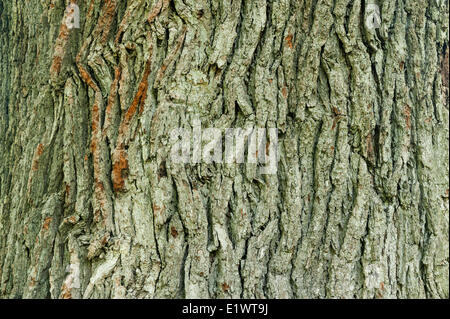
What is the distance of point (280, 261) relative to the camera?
2113mm

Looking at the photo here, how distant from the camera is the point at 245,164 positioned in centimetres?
214

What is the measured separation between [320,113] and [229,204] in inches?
23.5

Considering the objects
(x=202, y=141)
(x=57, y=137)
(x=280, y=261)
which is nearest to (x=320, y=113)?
(x=202, y=141)

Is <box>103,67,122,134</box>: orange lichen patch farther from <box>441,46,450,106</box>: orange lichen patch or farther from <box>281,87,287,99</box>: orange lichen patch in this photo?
<box>441,46,450,106</box>: orange lichen patch

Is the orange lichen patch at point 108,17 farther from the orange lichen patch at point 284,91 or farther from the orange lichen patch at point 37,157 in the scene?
the orange lichen patch at point 284,91

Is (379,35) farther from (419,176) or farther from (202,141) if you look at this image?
(202,141)

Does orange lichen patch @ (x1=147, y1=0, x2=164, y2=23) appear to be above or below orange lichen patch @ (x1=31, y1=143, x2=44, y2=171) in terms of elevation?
above

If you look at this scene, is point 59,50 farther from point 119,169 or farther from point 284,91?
point 284,91

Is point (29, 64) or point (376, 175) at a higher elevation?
point (29, 64)

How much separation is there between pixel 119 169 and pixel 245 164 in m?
0.57

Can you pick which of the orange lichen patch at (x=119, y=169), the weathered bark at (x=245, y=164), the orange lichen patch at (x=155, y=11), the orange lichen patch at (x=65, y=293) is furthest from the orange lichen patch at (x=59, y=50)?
the orange lichen patch at (x=65, y=293)

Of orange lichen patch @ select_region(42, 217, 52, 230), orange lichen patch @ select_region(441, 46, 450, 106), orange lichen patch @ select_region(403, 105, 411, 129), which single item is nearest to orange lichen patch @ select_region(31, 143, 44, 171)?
orange lichen patch @ select_region(42, 217, 52, 230)

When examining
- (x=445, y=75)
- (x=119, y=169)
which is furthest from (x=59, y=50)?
(x=445, y=75)

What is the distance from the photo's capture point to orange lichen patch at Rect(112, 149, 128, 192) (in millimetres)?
2113
